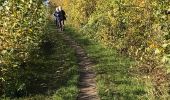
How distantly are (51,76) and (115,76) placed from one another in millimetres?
2386

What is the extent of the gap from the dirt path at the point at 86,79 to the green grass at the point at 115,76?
0.20 m

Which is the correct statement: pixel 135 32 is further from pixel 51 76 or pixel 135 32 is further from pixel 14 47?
pixel 14 47

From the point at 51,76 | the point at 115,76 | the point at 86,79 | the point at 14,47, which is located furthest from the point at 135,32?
the point at 14,47

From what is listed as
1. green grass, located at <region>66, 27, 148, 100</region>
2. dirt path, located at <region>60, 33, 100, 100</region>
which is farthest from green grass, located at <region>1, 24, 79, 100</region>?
green grass, located at <region>66, 27, 148, 100</region>

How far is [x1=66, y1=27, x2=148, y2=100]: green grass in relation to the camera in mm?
13166

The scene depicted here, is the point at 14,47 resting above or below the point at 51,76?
above

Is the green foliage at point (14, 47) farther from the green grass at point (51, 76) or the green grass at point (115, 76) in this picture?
the green grass at point (115, 76)

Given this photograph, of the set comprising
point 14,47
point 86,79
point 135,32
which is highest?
point 135,32

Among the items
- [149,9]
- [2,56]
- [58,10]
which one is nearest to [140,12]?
[149,9]

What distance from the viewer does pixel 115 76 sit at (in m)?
15.5

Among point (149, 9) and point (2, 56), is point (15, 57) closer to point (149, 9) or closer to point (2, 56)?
point (2, 56)

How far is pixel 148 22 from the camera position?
17438 millimetres

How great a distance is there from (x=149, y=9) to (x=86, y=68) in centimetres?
339

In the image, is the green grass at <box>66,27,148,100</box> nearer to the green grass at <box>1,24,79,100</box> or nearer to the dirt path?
the dirt path
